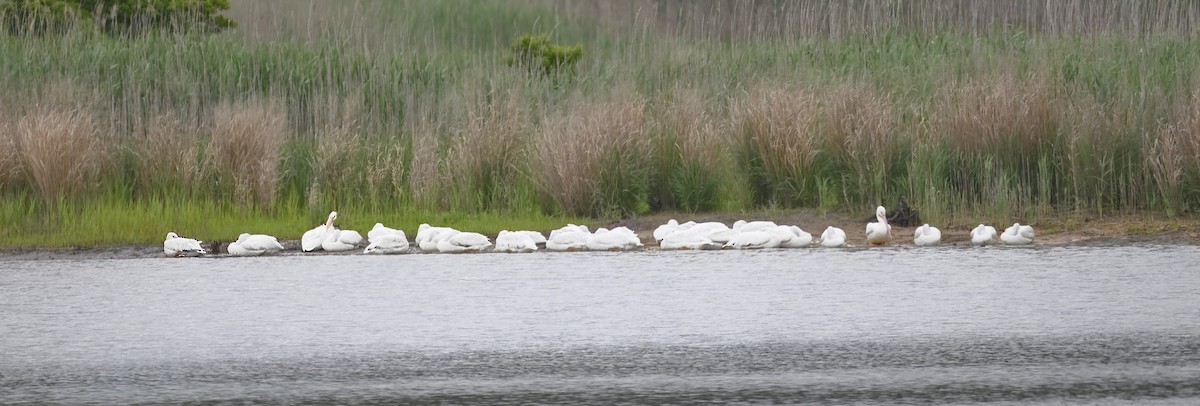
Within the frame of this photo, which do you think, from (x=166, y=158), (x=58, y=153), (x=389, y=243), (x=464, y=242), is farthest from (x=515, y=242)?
(x=58, y=153)

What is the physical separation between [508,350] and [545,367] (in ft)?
1.37

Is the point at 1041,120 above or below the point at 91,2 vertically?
below

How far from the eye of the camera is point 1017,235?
33.7 feet

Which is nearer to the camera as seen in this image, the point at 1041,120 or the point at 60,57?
the point at 1041,120

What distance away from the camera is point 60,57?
15977 millimetres

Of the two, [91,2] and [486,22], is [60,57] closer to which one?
[91,2]

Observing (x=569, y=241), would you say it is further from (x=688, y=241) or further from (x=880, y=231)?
(x=880, y=231)

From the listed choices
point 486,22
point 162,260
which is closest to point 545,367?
point 162,260

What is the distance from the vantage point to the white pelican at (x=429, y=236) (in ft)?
34.6

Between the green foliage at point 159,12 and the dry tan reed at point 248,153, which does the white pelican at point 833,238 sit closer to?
the dry tan reed at point 248,153

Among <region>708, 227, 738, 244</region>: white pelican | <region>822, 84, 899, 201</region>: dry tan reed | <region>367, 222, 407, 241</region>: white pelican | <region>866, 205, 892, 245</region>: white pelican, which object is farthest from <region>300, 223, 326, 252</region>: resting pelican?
<region>822, 84, 899, 201</region>: dry tan reed

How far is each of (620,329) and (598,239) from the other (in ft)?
11.1

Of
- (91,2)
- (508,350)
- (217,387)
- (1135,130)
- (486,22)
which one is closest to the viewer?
(217,387)

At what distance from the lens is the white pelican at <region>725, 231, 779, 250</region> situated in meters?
10.3
